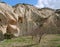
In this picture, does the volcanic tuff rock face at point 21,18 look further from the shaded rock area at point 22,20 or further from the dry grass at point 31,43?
the dry grass at point 31,43

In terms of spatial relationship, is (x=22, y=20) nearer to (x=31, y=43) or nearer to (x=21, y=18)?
(x=21, y=18)

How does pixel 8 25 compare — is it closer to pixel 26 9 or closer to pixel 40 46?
pixel 26 9

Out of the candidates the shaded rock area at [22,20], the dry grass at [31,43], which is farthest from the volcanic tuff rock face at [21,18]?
the dry grass at [31,43]

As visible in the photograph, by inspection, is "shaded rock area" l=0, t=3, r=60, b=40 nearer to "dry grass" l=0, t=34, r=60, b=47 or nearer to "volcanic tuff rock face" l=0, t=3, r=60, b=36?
"volcanic tuff rock face" l=0, t=3, r=60, b=36

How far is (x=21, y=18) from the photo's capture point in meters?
45.2

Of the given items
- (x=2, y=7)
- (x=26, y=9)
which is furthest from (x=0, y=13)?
(x=26, y=9)

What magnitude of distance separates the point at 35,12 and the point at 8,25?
1132 cm

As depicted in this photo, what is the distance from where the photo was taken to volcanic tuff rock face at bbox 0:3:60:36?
3716 centimetres

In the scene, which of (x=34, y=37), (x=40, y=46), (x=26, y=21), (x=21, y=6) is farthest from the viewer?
(x=21, y=6)

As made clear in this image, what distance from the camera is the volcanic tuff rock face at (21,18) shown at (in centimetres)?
3716

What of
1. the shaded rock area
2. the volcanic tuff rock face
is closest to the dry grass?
the shaded rock area

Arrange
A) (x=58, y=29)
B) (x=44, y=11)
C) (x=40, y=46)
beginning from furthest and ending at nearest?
(x=44, y=11), (x=58, y=29), (x=40, y=46)

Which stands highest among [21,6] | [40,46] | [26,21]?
[21,6]

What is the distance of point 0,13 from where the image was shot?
122ft
